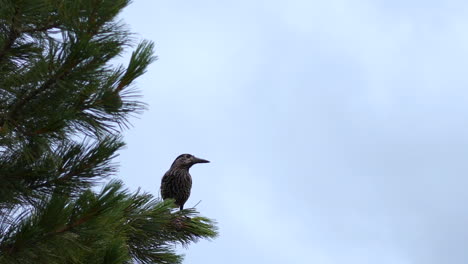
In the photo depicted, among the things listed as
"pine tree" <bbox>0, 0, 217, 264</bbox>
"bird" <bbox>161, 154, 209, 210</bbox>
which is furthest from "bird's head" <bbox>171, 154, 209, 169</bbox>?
"pine tree" <bbox>0, 0, 217, 264</bbox>

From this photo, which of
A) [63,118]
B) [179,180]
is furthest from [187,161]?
[63,118]

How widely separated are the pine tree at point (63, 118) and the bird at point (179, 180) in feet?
10.8

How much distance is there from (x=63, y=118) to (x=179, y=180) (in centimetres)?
395

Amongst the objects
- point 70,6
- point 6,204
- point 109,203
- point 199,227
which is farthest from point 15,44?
point 199,227

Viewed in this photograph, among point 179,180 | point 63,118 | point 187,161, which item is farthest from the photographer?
point 187,161

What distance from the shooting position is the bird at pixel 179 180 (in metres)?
9.66

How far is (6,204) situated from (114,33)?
1.43 m

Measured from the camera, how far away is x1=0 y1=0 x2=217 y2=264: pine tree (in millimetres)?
5461

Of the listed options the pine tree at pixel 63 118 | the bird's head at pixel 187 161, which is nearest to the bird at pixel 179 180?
the bird's head at pixel 187 161

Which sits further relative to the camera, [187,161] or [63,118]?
[187,161]

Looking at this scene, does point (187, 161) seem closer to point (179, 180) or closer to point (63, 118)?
point (179, 180)

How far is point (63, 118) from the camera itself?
5.85 meters

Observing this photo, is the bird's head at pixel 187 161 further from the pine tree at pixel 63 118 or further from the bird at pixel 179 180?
the pine tree at pixel 63 118

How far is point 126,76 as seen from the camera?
6102 millimetres
